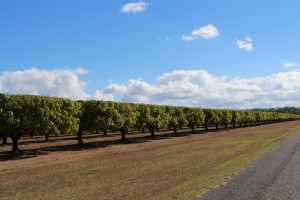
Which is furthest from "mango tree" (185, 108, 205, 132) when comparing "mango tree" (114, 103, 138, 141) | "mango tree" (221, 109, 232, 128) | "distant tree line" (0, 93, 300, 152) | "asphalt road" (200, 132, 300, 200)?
"asphalt road" (200, 132, 300, 200)

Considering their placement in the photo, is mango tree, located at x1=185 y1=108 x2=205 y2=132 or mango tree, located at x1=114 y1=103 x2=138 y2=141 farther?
mango tree, located at x1=185 y1=108 x2=205 y2=132

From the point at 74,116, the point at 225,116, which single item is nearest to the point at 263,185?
the point at 74,116

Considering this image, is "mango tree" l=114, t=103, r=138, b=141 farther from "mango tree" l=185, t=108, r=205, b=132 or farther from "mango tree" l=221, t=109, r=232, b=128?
"mango tree" l=221, t=109, r=232, b=128

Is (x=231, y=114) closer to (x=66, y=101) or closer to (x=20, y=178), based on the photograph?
(x=66, y=101)

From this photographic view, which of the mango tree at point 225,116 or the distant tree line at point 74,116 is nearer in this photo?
the distant tree line at point 74,116

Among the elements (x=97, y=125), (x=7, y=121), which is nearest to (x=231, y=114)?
(x=97, y=125)

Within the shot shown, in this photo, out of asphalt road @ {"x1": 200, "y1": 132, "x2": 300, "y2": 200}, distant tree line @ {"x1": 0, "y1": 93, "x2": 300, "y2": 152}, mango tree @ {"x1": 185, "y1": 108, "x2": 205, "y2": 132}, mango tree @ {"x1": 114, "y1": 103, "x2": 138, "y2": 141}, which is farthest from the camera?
mango tree @ {"x1": 185, "y1": 108, "x2": 205, "y2": 132}

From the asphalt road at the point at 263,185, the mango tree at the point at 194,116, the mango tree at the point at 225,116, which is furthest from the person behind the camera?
the mango tree at the point at 225,116

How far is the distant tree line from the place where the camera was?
125 feet

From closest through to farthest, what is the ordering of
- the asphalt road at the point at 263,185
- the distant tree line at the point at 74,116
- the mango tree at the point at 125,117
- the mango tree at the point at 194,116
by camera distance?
1. the asphalt road at the point at 263,185
2. the distant tree line at the point at 74,116
3. the mango tree at the point at 125,117
4. the mango tree at the point at 194,116

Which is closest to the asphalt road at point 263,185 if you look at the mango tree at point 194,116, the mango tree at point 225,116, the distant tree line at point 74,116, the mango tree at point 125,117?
the distant tree line at point 74,116

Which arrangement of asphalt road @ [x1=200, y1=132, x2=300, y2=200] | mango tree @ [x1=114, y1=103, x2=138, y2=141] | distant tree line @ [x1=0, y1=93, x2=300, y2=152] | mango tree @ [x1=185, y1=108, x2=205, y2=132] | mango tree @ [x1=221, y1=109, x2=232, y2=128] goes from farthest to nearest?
mango tree @ [x1=221, y1=109, x2=232, y2=128] → mango tree @ [x1=185, y1=108, x2=205, y2=132] → mango tree @ [x1=114, y1=103, x2=138, y2=141] → distant tree line @ [x1=0, y1=93, x2=300, y2=152] → asphalt road @ [x1=200, y1=132, x2=300, y2=200]

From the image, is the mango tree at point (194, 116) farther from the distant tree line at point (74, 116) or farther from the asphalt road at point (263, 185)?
the asphalt road at point (263, 185)

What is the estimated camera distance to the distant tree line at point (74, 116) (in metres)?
38.0
